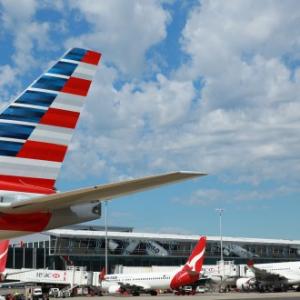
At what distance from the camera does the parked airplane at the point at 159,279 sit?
192ft

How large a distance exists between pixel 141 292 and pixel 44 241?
106 ft

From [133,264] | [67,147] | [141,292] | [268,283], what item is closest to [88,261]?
[133,264]

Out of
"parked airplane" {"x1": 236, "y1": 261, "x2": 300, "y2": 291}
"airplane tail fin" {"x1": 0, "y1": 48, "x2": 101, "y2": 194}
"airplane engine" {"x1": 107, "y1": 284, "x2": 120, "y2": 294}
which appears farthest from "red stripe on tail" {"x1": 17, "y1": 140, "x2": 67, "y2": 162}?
"parked airplane" {"x1": 236, "y1": 261, "x2": 300, "y2": 291}

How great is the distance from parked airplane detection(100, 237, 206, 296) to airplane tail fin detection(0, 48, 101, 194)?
156 ft

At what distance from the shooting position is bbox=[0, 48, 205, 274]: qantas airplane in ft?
Answer: 33.1

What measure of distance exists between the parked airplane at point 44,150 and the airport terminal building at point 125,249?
73.1 m

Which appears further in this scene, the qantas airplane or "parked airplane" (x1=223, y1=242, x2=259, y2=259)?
"parked airplane" (x1=223, y1=242, x2=259, y2=259)

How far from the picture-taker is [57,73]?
12.4m

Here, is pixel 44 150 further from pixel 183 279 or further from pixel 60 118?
pixel 183 279

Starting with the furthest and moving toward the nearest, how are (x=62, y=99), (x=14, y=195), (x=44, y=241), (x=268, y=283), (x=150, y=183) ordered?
(x=44, y=241) → (x=268, y=283) → (x=62, y=99) → (x=14, y=195) → (x=150, y=183)

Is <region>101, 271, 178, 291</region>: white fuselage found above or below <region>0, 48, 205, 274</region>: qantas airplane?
below

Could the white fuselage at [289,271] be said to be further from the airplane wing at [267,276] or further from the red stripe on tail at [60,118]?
the red stripe on tail at [60,118]

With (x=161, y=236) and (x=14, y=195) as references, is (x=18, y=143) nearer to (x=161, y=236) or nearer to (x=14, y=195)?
(x=14, y=195)

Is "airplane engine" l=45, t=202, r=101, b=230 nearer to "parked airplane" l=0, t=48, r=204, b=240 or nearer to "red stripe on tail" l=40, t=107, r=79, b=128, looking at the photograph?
"parked airplane" l=0, t=48, r=204, b=240
